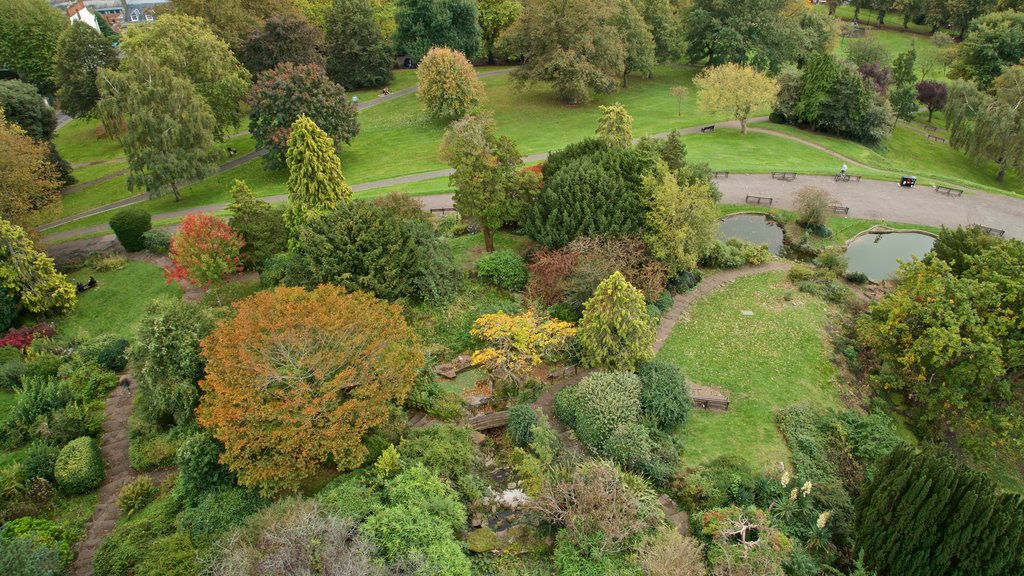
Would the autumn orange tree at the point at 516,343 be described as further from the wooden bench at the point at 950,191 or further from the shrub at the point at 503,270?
the wooden bench at the point at 950,191

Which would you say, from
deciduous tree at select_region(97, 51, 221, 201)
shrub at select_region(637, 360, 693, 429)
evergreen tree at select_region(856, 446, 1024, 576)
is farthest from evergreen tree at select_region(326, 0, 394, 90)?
evergreen tree at select_region(856, 446, 1024, 576)

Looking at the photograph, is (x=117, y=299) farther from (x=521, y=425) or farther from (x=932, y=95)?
(x=932, y=95)

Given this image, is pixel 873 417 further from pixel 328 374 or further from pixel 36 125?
pixel 36 125

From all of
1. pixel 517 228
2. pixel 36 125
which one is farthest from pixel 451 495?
pixel 36 125

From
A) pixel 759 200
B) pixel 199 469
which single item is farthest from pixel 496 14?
pixel 199 469

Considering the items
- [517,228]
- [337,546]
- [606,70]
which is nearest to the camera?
[337,546]
